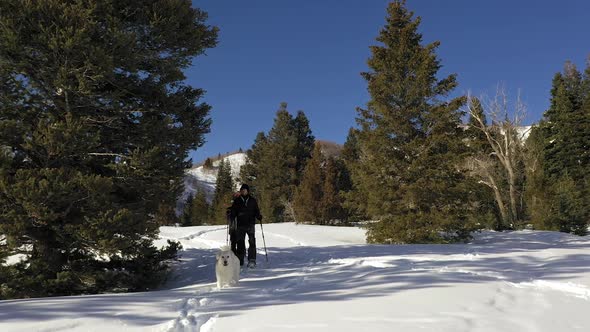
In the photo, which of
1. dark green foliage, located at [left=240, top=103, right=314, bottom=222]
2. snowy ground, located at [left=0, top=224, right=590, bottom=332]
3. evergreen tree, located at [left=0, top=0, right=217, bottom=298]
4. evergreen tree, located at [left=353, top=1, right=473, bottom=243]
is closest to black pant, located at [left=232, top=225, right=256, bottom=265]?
snowy ground, located at [left=0, top=224, right=590, bottom=332]

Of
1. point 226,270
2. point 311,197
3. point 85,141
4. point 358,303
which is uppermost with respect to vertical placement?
point 85,141

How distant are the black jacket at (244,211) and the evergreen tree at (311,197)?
803 inches

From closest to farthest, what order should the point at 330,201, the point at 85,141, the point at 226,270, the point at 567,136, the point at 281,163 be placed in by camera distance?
1. the point at 226,270
2. the point at 85,141
3. the point at 330,201
4. the point at 281,163
5. the point at 567,136

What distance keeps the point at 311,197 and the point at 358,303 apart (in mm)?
25459

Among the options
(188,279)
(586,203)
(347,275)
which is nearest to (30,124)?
(188,279)

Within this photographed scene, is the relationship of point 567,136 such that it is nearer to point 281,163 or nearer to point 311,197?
point 311,197

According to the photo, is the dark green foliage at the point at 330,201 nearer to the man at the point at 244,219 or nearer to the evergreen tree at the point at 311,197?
the evergreen tree at the point at 311,197

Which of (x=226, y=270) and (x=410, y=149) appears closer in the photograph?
(x=226, y=270)

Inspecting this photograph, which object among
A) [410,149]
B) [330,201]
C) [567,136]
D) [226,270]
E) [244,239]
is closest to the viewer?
[226,270]

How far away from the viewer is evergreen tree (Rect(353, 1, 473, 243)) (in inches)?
570

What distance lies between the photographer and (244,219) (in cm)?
950

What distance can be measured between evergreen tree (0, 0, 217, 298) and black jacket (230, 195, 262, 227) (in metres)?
1.61

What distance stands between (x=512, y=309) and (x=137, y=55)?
336 inches

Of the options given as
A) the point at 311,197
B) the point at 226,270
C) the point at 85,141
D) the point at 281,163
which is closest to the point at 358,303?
the point at 226,270
